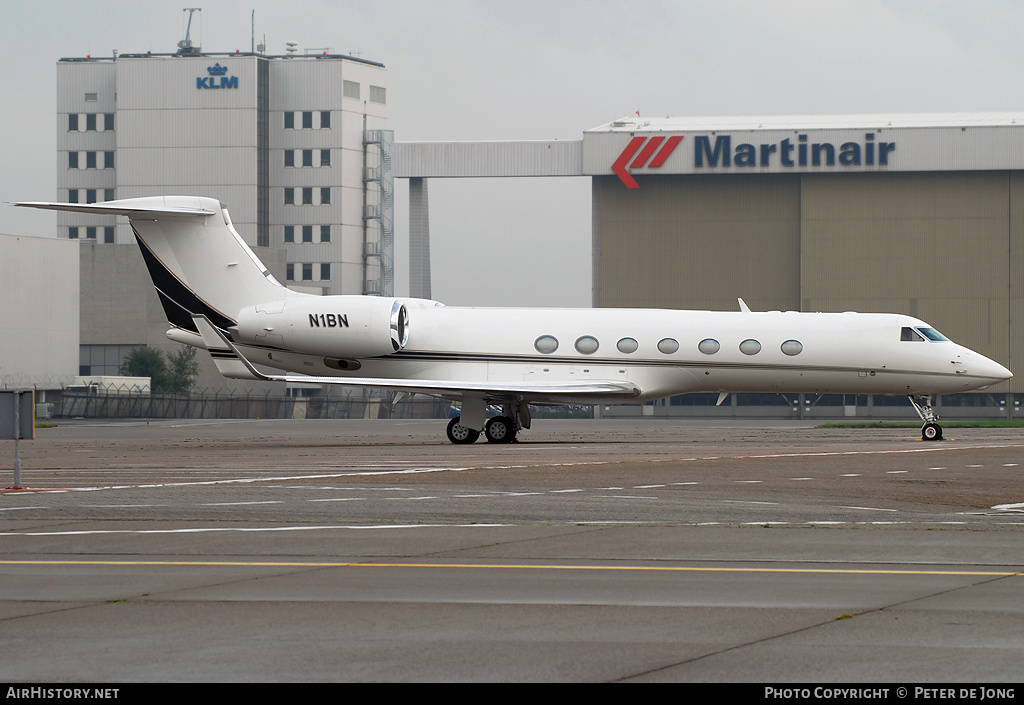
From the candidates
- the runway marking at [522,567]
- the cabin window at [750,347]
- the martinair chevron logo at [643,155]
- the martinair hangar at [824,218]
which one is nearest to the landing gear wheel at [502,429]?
the cabin window at [750,347]

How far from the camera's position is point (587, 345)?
30.2 metres

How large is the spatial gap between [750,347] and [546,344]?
4.70 meters

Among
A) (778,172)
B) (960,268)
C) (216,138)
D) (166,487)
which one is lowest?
(166,487)

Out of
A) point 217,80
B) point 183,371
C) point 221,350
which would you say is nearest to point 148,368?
point 183,371

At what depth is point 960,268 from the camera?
262ft

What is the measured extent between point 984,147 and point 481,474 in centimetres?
6851

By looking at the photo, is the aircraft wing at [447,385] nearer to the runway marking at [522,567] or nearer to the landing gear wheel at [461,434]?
the landing gear wheel at [461,434]

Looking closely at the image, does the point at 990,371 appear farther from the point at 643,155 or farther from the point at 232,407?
the point at 232,407

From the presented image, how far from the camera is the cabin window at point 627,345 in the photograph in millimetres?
30094

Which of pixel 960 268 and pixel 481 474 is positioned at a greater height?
pixel 960 268

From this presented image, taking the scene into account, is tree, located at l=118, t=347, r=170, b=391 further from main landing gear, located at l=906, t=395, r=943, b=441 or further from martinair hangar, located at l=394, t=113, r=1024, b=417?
main landing gear, located at l=906, t=395, r=943, b=441
